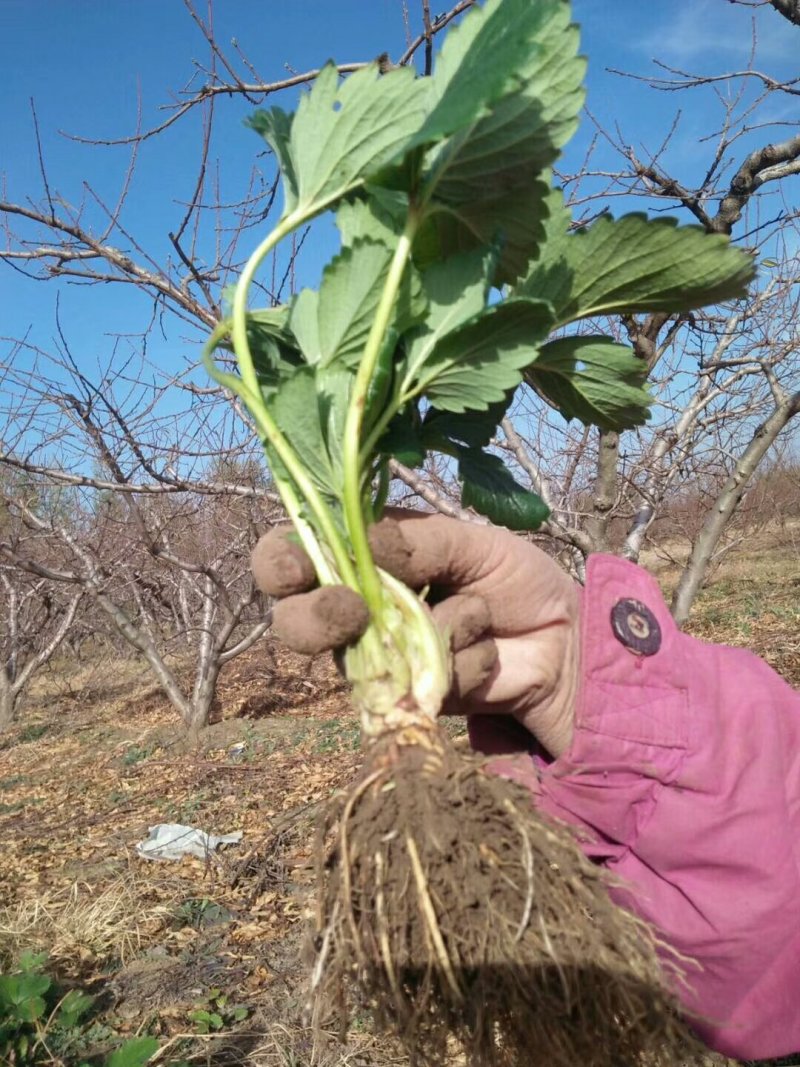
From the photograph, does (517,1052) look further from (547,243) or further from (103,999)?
(103,999)

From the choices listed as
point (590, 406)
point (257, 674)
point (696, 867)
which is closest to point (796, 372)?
point (590, 406)

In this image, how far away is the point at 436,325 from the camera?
1.30m

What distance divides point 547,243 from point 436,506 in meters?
1.95

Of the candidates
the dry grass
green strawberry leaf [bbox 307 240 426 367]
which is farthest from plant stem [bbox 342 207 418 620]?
the dry grass

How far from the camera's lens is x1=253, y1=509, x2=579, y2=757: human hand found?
4.24ft

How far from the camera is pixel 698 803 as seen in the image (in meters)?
1.39

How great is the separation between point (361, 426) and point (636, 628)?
0.70 metres

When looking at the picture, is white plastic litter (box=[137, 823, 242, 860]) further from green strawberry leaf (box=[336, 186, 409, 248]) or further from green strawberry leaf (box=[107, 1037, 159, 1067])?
green strawberry leaf (box=[336, 186, 409, 248])

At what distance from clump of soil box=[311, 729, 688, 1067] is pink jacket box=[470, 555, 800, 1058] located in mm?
125

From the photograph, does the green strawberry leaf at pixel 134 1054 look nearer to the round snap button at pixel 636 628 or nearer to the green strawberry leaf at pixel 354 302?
the round snap button at pixel 636 628

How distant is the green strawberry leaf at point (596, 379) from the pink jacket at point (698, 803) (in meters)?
0.38

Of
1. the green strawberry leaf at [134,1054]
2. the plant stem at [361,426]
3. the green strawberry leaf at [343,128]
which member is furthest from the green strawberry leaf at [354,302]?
the green strawberry leaf at [134,1054]

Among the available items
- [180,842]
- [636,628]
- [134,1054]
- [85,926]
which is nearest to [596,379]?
[636,628]

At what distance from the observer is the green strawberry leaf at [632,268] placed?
1.26 m
